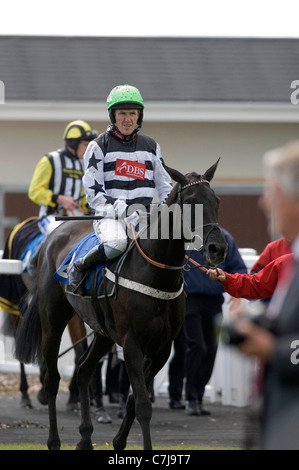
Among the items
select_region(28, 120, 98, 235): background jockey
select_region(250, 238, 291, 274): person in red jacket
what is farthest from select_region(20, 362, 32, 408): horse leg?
select_region(250, 238, 291, 274): person in red jacket

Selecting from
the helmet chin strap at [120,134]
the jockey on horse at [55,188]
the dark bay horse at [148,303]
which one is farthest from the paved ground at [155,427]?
the helmet chin strap at [120,134]

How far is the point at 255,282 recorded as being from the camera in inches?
216

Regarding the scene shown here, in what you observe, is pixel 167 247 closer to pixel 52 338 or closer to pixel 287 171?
pixel 52 338

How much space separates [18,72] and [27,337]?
A: 7632 mm

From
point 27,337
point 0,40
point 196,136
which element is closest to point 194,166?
point 196,136

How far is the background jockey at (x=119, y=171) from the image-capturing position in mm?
6801

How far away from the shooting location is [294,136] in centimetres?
1416

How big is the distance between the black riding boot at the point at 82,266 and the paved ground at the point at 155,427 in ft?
4.55

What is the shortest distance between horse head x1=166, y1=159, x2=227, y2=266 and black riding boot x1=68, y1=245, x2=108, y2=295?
0.69m

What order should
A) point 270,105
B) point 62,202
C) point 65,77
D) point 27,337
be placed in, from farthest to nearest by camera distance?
point 65,77 → point 270,105 → point 62,202 → point 27,337

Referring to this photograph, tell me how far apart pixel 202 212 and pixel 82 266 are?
1205 millimetres

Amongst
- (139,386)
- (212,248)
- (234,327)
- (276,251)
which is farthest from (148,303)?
(234,327)

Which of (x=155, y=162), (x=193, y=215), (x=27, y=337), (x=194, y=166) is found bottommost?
(x=27, y=337)
